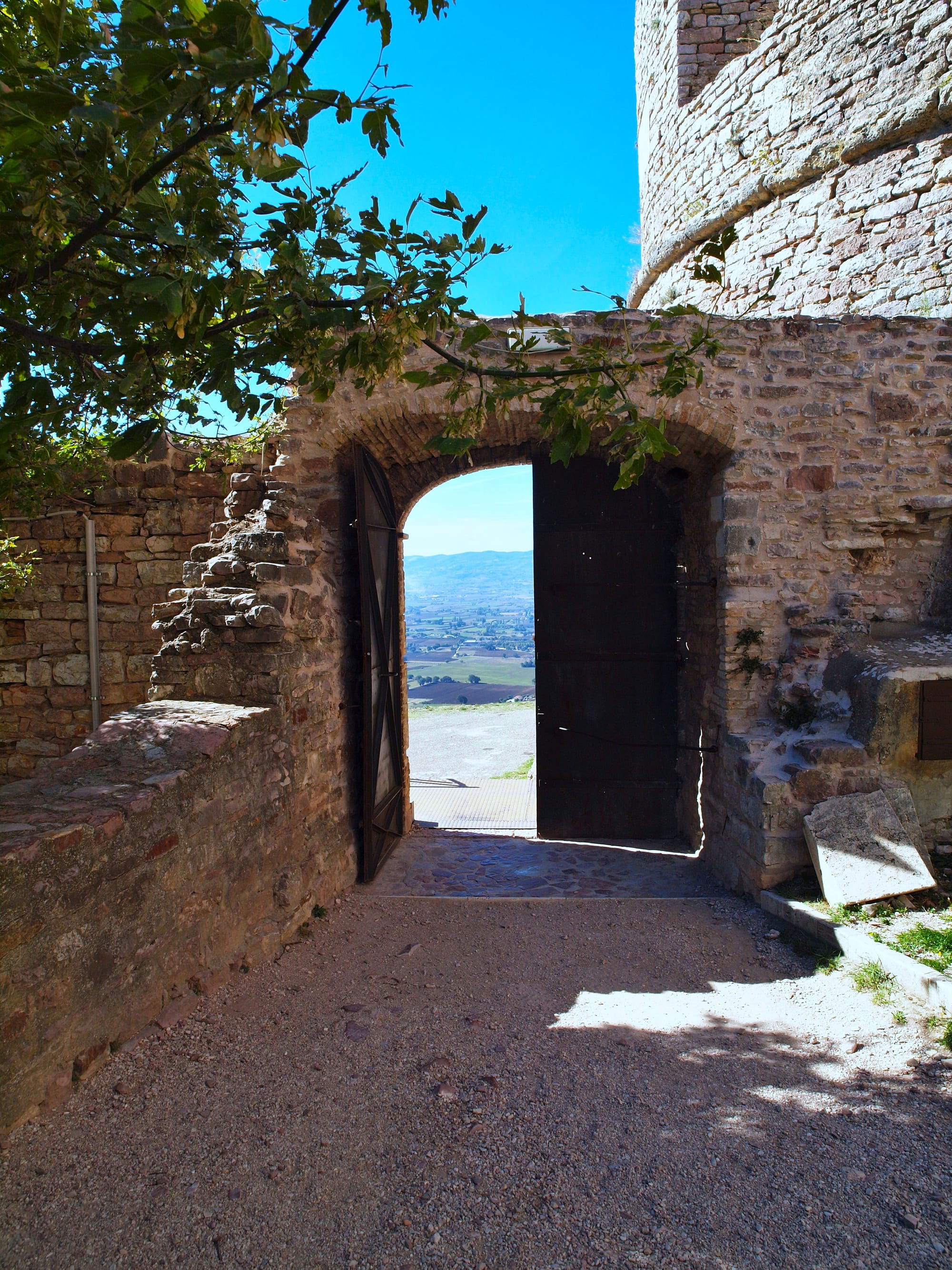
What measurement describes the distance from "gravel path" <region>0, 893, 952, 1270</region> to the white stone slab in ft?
2.02

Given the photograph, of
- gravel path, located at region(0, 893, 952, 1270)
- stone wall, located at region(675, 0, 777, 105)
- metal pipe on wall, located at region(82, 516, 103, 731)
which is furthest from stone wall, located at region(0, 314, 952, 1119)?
stone wall, located at region(675, 0, 777, 105)

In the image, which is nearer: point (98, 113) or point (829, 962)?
point (98, 113)

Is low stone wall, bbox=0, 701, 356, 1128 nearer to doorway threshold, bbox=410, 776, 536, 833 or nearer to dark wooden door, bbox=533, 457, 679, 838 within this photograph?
dark wooden door, bbox=533, 457, 679, 838

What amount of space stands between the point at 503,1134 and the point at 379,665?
136 inches

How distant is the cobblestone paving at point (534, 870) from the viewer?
16.4ft

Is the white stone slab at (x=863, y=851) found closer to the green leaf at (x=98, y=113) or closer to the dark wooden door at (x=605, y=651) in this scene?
the dark wooden door at (x=605, y=651)

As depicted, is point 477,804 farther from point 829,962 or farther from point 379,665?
point 829,962

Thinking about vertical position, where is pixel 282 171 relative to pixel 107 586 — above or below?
above

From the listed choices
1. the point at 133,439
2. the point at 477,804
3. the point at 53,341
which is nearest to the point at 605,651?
the point at 477,804

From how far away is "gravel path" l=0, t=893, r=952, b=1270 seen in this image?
193 centimetres

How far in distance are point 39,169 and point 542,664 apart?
16.1 ft

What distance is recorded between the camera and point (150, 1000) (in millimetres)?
2785

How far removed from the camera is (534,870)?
549 centimetres

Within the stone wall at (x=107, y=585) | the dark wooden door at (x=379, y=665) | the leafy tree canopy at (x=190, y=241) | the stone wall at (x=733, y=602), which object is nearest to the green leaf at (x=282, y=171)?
the leafy tree canopy at (x=190, y=241)
